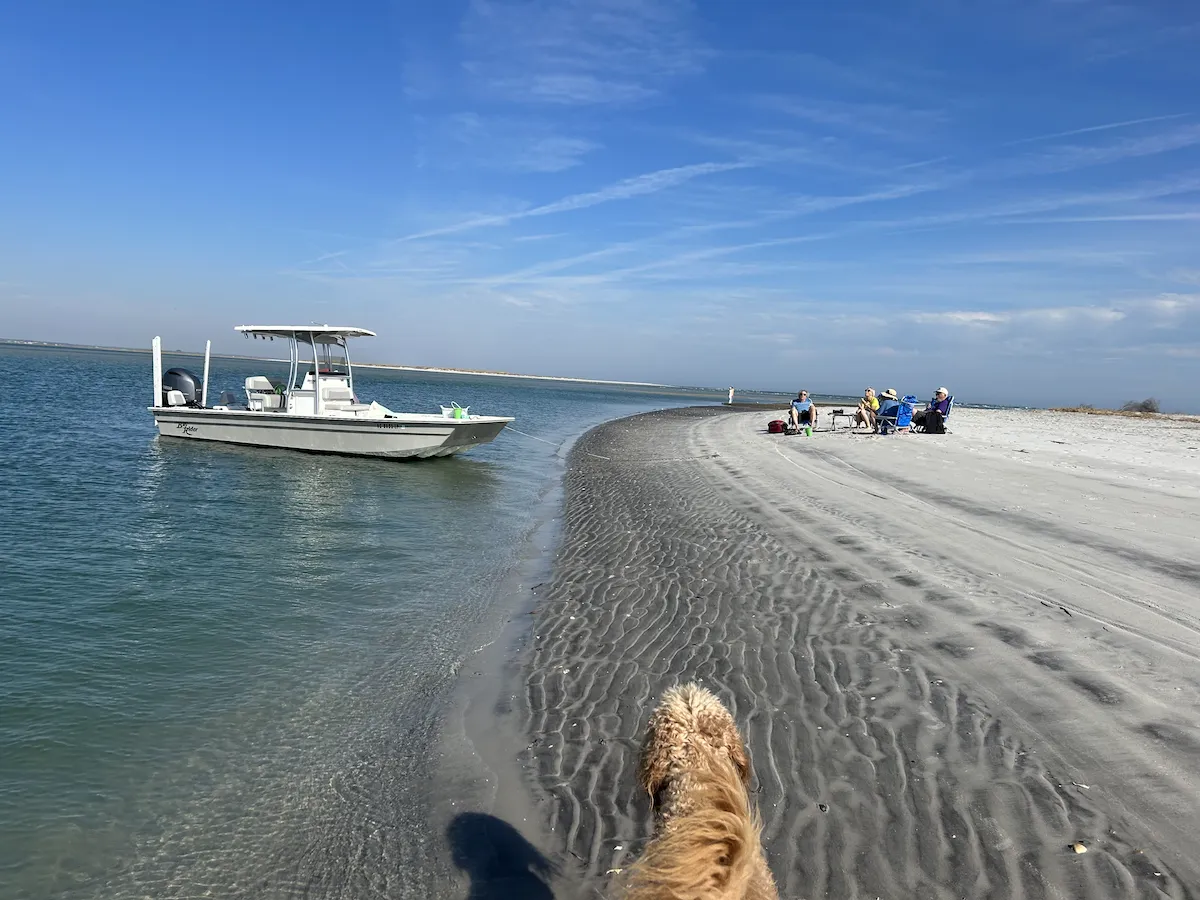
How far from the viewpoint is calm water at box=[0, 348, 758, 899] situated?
13.5ft

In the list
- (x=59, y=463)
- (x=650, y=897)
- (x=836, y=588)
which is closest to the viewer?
(x=650, y=897)

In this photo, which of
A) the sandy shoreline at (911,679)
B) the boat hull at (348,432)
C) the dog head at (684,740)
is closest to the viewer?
the dog head at (684,740)

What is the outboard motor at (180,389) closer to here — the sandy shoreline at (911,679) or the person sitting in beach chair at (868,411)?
the sandy shoreline at (911,679)

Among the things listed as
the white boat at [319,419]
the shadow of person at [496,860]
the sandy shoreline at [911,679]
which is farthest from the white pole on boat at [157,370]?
the shadow of person at [496,860]

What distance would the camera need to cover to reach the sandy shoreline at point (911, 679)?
12.1ft

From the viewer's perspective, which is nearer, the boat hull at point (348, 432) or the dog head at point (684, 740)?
the dog head at point (684, 740)

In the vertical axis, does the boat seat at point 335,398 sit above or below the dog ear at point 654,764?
above

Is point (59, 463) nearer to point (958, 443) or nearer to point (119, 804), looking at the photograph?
point (119, 804)

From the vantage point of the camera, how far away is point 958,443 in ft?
65.6

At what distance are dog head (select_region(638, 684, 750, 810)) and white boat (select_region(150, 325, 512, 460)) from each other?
1667 cm

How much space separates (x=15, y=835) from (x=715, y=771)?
4.40 metres

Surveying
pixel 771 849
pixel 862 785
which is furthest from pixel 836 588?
pixel 771 849

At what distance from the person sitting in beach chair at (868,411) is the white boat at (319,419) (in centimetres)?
1264

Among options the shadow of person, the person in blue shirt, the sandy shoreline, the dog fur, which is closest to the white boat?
the sandy shoreline
